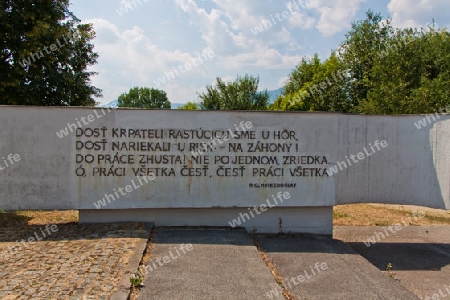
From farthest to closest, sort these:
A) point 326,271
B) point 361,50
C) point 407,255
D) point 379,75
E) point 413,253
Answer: point 361,50 < point 379,75 < point 413,253 < point 407,255 < point 326,271

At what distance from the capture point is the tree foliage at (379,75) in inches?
610

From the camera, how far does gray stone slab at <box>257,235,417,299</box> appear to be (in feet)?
14.7

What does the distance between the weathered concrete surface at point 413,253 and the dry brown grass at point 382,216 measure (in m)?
0.54

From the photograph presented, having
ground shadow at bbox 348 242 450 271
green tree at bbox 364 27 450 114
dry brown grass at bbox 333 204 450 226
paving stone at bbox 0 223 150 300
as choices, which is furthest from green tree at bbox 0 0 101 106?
green tree at bbox 364 27 450 114

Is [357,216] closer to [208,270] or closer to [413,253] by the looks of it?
[413,253]

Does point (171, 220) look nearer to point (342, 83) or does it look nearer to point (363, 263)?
point (363, 263)

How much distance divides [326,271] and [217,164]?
9.23ft

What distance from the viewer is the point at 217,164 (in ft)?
22.8

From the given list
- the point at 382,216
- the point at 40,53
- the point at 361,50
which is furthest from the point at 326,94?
the point at 40,53

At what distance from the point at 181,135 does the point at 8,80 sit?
27.2 feet

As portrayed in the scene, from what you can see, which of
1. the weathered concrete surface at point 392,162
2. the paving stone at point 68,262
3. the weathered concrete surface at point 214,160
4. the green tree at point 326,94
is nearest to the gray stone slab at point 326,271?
the weathered concrete surface at point 214,160

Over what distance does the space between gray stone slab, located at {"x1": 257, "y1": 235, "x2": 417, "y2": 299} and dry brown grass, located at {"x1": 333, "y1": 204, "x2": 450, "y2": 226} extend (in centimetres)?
292

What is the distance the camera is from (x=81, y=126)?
671 cm

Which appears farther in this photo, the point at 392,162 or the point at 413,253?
the point at 392,162
